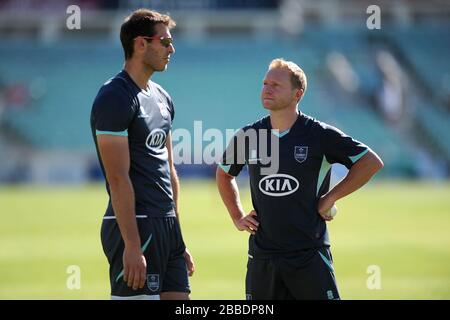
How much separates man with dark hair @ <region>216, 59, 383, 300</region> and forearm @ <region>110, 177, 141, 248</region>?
0.95m

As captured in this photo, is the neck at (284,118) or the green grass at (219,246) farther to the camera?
the green grass at (219,246)

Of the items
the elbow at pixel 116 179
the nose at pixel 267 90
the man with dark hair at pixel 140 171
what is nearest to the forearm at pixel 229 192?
the man with dark hair at pixel 140 171

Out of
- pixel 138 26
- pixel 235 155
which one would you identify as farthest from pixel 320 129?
pixel 138 26

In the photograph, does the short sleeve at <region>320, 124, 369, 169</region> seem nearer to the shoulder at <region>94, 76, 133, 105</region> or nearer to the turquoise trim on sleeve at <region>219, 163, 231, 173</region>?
the turquoise trim on sleeve at <region>219, 163, 231, 173</region>

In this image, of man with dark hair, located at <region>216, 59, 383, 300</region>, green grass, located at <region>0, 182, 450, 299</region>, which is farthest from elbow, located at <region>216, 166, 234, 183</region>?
green grass, located at <region>0, 182, 450, 299</region>

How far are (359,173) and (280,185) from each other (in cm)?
58

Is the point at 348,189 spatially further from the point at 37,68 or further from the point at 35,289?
the point at 37,68

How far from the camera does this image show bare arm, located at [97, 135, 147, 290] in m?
5.19

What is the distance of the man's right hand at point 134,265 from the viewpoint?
5.18 meters

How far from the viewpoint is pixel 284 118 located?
5863 mm

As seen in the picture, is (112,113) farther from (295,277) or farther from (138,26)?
(295,277)

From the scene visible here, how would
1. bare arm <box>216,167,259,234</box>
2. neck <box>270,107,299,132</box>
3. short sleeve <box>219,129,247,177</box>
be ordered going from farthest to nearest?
1. bare arm <box>216,167,259,234</box>
2. short sleeve <box>219,129,247,177</box>
3. neck <box>270,107,299,132</box>

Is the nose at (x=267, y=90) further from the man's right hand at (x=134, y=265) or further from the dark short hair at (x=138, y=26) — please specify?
the man's right hand at (x=134, y=265)
